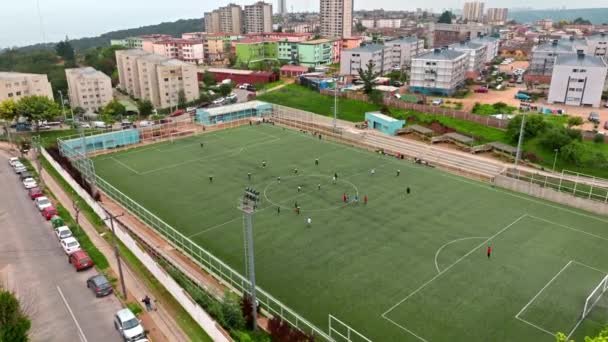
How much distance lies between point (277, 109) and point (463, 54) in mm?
36129

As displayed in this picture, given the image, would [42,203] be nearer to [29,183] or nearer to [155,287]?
[29,183]

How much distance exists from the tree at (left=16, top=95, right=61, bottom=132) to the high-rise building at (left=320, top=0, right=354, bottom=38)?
11104cm

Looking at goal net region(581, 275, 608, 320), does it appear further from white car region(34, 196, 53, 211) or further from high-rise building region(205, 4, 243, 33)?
high-rise building region(205, 4, 243, 33)

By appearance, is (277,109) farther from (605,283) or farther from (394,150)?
(605,283)

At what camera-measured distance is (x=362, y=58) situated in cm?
8588

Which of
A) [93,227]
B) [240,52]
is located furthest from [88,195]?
[240,52]

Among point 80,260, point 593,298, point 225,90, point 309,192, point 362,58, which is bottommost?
point 593,298

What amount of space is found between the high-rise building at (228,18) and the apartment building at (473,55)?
117 meters

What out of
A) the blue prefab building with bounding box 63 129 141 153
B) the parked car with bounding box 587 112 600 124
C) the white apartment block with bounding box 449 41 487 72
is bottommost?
the blue prefab building with bounding box 63 129 141 153

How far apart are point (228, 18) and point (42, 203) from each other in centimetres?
16575

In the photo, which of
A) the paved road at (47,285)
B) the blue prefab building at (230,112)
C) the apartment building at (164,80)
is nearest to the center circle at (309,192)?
the paved road at (47,285)

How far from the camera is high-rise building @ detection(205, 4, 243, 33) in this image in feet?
593

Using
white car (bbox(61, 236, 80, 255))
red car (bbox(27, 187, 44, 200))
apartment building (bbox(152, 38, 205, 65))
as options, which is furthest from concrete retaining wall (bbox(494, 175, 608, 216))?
apartment building (bbox(152, 38, 205, 65))

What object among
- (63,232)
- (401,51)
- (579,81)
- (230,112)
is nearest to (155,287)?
(63,232)
